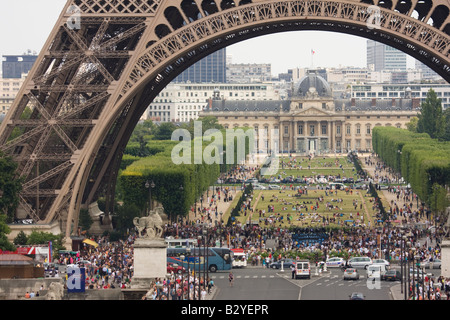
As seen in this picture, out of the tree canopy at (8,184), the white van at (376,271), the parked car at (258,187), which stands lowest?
the white van at (376,271)

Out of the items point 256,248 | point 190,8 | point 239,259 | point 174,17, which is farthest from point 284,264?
point 190,8

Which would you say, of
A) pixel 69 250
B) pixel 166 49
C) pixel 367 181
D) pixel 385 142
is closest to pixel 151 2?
pixel 166 49

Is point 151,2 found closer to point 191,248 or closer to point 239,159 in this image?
point 191,248

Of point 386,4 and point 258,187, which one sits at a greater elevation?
point 386,4

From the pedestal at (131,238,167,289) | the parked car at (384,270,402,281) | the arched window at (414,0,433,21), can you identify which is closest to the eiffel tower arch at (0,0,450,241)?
the arched window at (414,0,433,21)

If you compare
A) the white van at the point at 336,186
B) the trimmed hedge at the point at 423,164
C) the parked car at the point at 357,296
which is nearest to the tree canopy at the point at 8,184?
the parked car at the point at 357,296

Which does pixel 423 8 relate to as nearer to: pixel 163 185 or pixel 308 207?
pixel 163 185

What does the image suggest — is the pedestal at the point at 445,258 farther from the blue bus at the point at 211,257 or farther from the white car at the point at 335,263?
the blue bus at the point at 211,257
